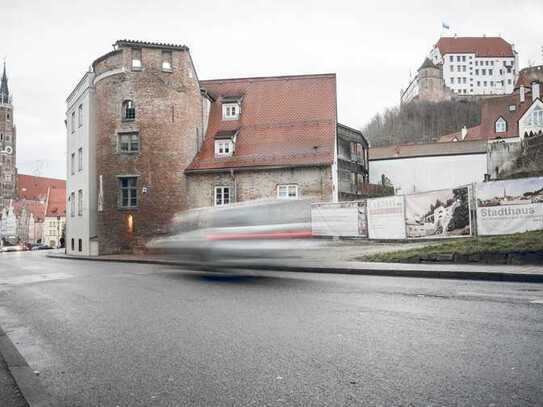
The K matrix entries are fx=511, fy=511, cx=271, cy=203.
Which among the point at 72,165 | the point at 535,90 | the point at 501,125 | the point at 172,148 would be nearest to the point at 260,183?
the point at 172,148

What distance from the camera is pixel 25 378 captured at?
16.6 feet

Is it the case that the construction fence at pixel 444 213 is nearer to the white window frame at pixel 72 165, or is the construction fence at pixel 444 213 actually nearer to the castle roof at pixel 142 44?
the castle roof at pixel 142 44

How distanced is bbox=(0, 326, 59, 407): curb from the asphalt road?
12 cm

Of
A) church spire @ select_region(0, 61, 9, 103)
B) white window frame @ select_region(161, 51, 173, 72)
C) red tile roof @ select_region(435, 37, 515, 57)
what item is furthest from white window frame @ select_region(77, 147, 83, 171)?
church spire @ select_region(0, 61, 9, 103)

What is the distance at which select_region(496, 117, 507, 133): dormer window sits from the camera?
76312mm

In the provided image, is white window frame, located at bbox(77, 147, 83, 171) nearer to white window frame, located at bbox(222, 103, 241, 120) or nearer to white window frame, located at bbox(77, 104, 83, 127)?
white window frame, located at bbox(77, 104, 83, 127)

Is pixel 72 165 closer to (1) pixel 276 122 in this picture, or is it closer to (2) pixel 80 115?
(2) pixel 80 115

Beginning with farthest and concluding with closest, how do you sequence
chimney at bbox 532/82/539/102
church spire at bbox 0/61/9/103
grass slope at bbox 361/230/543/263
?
church spire at bbox 0/61/9/103 → chimney at bbox 532/82/539/102 → grass slope at bbox 361/230/543/263

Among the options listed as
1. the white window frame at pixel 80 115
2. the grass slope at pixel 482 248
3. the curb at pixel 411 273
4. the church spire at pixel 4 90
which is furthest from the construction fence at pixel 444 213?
the church spire at pixel 4 90

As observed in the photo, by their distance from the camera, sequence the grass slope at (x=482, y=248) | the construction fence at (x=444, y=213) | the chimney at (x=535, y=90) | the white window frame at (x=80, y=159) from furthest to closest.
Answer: the chimney at (x=535, y=90)
the white window frame at (x=80, y=159)
the construction fence at (x=444, y=213)
the grass slope at (x=482, y=248)

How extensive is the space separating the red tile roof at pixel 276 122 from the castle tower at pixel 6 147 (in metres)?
127

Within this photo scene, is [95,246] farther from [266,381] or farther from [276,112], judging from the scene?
[266,381]

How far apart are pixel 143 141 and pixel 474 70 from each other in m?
124

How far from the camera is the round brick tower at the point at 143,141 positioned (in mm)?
33781
